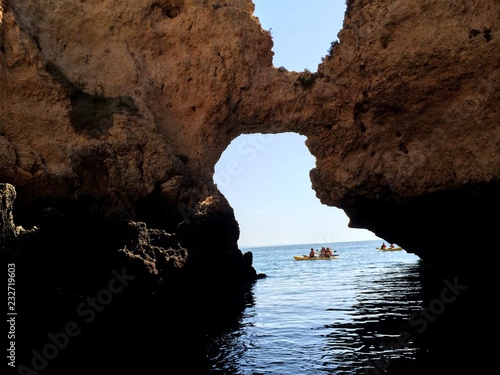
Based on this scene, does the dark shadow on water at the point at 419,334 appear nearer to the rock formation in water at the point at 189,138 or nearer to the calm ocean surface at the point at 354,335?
the calm ocean surface at the point at 354,335

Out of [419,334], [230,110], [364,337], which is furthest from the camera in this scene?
[230,110]

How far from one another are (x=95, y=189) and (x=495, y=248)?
16346mm

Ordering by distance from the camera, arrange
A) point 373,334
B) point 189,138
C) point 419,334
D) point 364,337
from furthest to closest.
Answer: point 189,138 → point 373,334 → point 364,337 → point 419,334

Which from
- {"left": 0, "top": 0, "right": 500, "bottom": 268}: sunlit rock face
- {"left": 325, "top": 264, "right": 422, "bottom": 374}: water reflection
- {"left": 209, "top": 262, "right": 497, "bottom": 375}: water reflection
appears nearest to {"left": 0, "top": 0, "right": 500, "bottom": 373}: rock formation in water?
{"left": 0, "top": 0, "right": 500, "bottom": 268}: sunlit rock face

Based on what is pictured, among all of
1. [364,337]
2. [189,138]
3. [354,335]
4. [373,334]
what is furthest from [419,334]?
[189,138]

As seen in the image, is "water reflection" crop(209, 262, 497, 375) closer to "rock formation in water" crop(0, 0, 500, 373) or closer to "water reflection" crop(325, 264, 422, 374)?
"water reflection" crop(325, 264, 422, 374)

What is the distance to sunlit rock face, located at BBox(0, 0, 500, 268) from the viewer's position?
608 inches

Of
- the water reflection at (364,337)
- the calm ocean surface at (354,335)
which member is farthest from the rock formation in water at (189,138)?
the water reflection at (364,337)

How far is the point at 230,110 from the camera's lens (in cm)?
2131

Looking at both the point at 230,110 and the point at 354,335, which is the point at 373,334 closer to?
the point at 354,335

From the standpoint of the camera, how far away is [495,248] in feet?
58.5

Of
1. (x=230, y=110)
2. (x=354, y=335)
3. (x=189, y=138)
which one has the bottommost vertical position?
(x=354, y=335)

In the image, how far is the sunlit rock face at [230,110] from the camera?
15453 millimetres

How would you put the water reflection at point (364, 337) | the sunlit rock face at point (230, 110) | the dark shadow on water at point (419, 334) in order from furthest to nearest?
the sunlit rock face at point (230, 110) → the water reflection at point (364, 337) → the dark shadow on water at point (419, 334)
